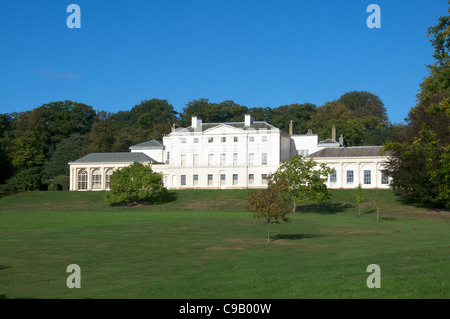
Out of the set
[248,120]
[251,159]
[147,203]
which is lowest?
[147,203]

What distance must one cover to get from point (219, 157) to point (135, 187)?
2370 centimetres

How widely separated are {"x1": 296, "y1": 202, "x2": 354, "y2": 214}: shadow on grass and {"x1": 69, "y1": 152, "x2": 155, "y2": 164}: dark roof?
39.2 meters

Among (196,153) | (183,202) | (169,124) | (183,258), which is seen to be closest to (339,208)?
(183,202)

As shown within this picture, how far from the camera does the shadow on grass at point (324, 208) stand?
64000 millimetres

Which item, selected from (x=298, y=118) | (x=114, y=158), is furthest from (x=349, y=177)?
(x=114, y=158)

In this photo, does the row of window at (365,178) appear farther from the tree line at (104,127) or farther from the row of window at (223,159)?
the tree line at (104,127)

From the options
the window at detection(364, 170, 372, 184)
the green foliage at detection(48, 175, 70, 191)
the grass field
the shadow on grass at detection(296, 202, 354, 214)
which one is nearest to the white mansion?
the window at detection(364, 170, 372, 184)

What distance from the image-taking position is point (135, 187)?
244 feet

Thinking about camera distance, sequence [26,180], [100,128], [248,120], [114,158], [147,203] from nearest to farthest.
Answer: [147,203], [248,120], [114,158], [26,180], [100,128]

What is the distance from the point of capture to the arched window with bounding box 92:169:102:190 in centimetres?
9888

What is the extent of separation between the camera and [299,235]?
35.2 metres

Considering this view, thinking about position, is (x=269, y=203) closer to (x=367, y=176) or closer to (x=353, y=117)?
(x=367, y=176)

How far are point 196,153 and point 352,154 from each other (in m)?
26.9
